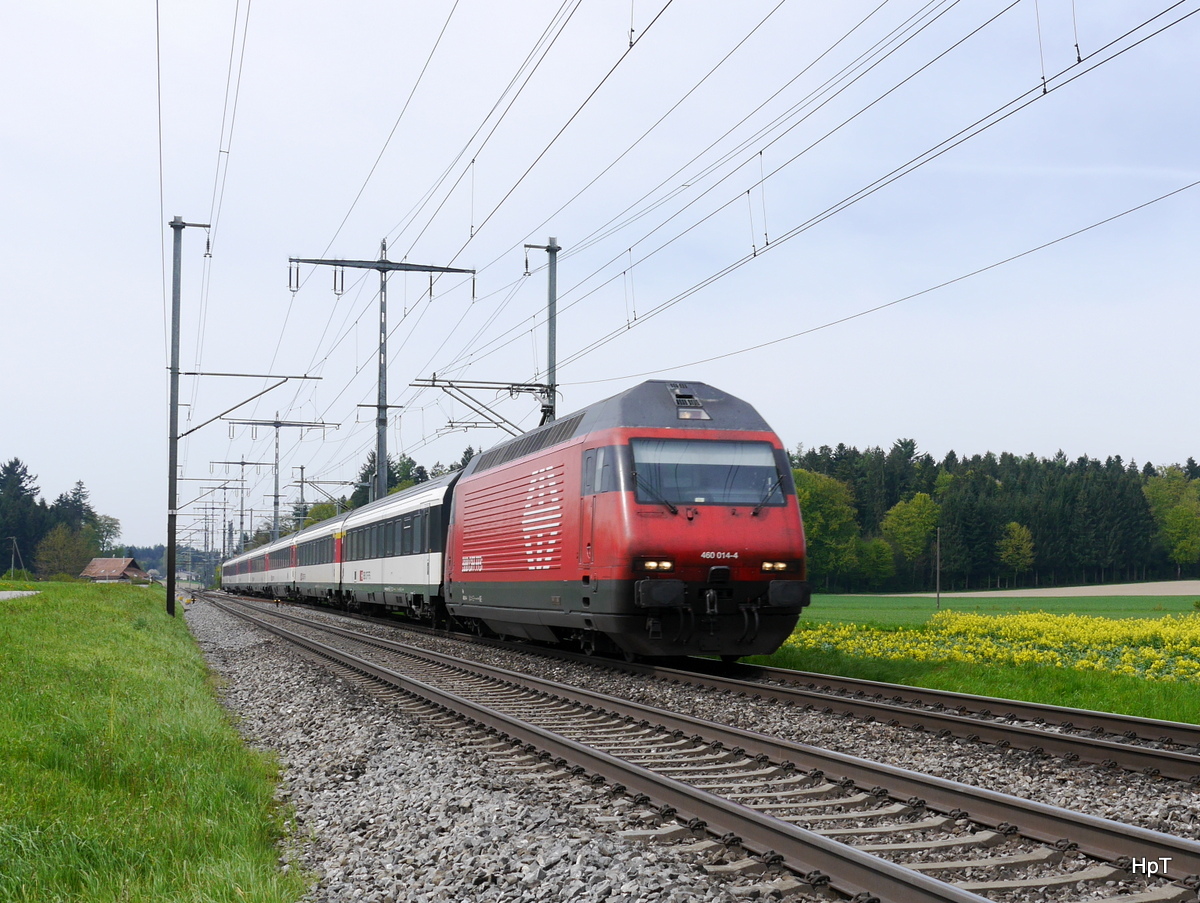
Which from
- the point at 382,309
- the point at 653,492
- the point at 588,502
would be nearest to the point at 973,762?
the point at 653,492

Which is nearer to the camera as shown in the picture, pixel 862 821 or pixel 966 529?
pixel 862 821

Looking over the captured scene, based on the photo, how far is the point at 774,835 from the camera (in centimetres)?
566

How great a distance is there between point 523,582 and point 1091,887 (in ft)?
42.7

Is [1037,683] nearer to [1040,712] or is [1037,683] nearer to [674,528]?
[1040,712]

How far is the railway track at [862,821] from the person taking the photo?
502 cm

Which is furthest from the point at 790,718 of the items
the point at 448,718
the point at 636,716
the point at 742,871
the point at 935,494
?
the point at 935,494

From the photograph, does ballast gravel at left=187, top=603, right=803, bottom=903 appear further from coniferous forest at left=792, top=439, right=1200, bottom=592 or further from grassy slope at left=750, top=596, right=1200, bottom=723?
coniferous forest at left=792, top=439, right=1200, bottom=592

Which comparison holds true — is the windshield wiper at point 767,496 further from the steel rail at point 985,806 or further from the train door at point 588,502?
the steel rail at point 985,806

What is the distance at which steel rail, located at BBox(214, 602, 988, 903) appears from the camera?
4.65m

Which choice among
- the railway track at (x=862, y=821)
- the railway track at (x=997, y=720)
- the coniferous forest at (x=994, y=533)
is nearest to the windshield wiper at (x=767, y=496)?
the railway track at (x=997, y=720)

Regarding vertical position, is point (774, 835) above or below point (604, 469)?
below

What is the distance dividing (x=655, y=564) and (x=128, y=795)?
799cm

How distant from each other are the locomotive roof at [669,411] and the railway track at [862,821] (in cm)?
536

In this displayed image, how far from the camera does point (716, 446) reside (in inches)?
584
